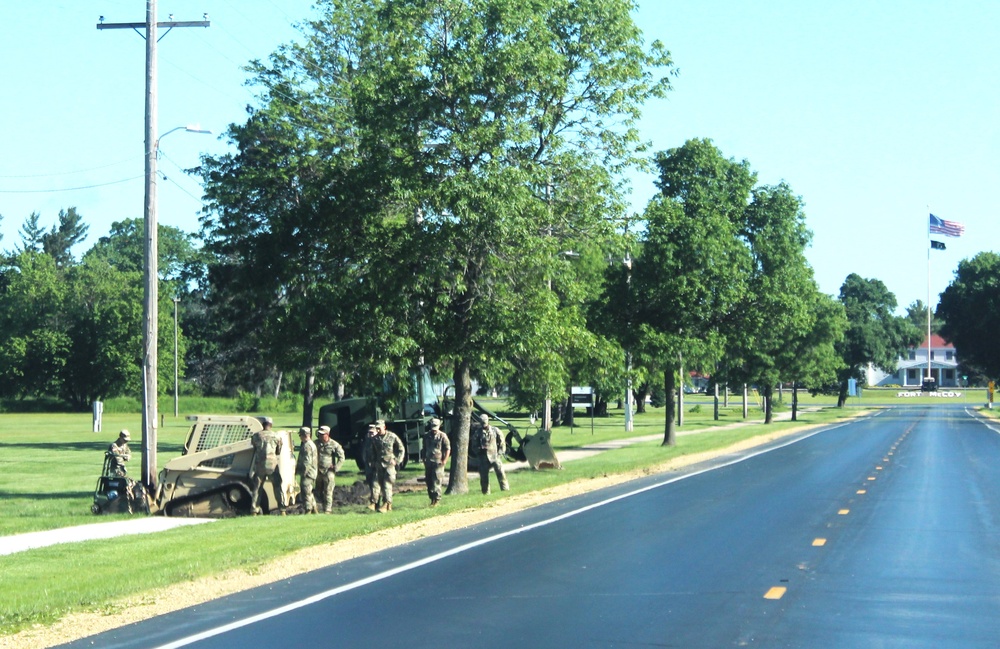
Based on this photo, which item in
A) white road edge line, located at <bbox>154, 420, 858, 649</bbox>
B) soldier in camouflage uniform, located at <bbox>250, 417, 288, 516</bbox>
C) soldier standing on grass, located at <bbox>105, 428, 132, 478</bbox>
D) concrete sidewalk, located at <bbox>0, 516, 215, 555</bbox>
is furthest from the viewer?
soldier standing on grass, located at <bbox>105, 428, 132, 478</bbox>

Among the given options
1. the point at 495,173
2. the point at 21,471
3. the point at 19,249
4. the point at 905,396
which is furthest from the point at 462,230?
the point at 19,249

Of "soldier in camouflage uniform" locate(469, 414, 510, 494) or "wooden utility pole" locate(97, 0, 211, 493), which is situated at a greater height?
"wooden utility pole" locate(97, 0, 211, 493)

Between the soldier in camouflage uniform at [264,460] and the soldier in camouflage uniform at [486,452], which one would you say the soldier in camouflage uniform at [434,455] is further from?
the soldier in camouflage uniform at [264,460]

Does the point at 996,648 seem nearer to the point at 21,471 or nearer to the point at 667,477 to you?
the point at 667,477

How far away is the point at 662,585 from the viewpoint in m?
12.4

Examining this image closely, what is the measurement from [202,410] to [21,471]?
62.8 meters

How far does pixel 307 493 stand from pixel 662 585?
34.1 ft

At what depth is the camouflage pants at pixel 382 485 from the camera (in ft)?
70.5

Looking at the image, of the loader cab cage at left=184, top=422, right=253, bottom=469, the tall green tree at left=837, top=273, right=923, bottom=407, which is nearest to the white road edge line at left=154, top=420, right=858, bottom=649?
the loader cab cage at left=184, top=422, right=253, bottom=469

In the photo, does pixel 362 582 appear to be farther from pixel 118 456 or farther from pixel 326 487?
pixel 118 456

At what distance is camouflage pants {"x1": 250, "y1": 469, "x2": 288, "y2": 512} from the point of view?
69.3 ft

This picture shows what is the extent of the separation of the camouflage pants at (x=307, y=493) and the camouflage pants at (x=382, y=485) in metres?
1.09

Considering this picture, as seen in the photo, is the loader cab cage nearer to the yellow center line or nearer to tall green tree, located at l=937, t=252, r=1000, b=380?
the yellow center line

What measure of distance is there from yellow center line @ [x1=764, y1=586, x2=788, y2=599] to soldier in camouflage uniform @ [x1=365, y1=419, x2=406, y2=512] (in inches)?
405
